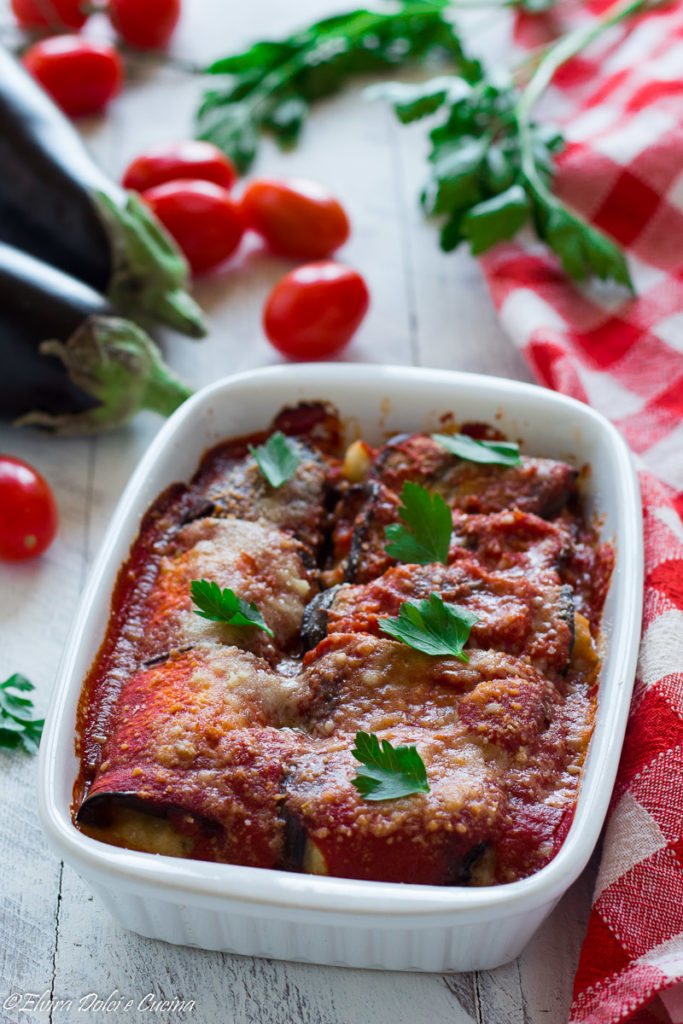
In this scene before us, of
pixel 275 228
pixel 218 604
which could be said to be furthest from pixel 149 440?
pixel 218 604

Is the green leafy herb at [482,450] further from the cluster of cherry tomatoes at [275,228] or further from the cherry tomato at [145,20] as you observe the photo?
the cherry tomato at [145,20]

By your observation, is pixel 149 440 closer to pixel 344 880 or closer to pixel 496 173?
pixel 496 173

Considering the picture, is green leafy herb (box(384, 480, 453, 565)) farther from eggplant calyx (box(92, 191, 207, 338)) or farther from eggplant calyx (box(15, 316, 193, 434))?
eggplant calyx (box(92, 191, 207, 338))

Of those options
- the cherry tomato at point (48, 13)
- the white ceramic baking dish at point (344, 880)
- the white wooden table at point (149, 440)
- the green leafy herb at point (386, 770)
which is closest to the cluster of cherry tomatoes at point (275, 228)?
the white wooden table at point (149, 440)

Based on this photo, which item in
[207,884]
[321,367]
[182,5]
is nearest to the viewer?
[207,884]

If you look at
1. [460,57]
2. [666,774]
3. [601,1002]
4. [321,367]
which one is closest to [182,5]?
[460,57]

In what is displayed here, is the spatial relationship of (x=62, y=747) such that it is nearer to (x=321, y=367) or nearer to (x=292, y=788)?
(x=292, y=788)

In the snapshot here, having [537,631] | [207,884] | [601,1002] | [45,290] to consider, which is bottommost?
[601,1002]
